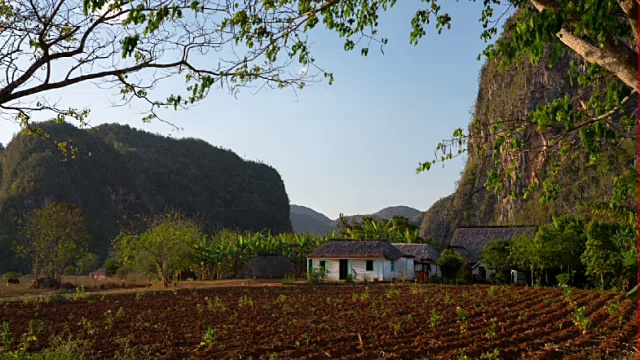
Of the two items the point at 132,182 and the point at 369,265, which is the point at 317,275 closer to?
the point at 369,265

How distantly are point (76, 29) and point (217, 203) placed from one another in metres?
121

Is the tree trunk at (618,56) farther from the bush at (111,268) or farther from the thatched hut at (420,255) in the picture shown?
the bush at (111,268)

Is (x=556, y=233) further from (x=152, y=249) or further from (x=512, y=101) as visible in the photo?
(x=512, y=101)

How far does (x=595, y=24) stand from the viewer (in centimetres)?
518

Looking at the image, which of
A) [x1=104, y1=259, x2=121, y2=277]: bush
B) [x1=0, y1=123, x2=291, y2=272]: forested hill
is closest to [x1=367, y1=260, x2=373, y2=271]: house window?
[x1=104, y1=259, x2=121, y2=277]: bush

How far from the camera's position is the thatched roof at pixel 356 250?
129 ft

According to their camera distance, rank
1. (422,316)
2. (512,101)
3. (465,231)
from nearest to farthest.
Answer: (422,316), (465,231), (512,101)

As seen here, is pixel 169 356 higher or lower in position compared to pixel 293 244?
lower

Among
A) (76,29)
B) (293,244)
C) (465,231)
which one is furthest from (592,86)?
(465,231)

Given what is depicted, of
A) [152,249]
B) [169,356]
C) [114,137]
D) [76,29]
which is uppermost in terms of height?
[114,137]

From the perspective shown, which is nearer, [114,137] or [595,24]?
[595,24]

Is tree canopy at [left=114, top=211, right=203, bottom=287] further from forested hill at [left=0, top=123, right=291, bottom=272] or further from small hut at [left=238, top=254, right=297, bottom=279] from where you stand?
forested hill at [left=0, top=123, right=291, bottom=272]

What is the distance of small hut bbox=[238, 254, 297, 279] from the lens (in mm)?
41250

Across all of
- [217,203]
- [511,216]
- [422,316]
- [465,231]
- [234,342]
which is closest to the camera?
[234,342]
